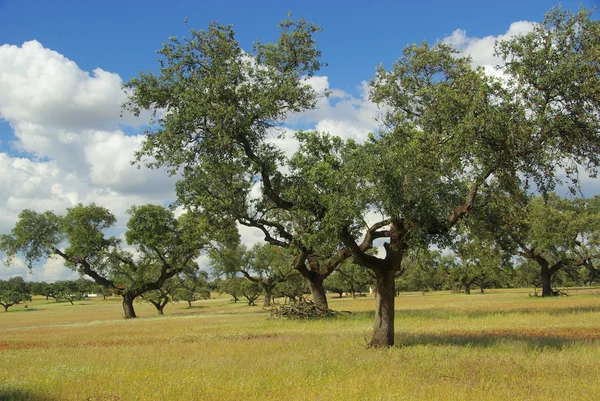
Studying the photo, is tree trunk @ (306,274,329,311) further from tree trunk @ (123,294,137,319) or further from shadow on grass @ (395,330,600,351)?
tree trunk @ (123,294,137,319)

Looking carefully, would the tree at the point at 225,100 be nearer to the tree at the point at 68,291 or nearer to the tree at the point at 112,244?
the tree at the point at 112,244

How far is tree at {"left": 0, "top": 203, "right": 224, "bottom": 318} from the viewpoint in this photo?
46594mm

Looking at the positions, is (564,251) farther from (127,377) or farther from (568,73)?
(127,377)

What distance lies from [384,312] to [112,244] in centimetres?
3912

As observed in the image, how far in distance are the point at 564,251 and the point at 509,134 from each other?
45465mm

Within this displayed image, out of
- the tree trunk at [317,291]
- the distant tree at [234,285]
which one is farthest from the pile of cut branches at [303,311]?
the distant tree at [234,285]

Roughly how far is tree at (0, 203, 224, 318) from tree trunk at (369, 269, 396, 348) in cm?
3062

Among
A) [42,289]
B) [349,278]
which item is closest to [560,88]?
[349,278]

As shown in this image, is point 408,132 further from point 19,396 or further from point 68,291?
point 68,291

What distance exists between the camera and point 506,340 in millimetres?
17797

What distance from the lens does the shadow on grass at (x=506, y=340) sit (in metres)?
16.5

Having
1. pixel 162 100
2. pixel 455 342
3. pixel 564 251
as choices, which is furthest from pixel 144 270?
pixel 564 251

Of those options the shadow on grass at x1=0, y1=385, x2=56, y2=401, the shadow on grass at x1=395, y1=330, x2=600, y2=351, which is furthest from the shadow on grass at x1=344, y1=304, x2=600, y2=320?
the shadow on grass at x1=0, y1=385, x2=56, y2=401

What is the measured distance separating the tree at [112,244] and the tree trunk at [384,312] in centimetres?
3062
